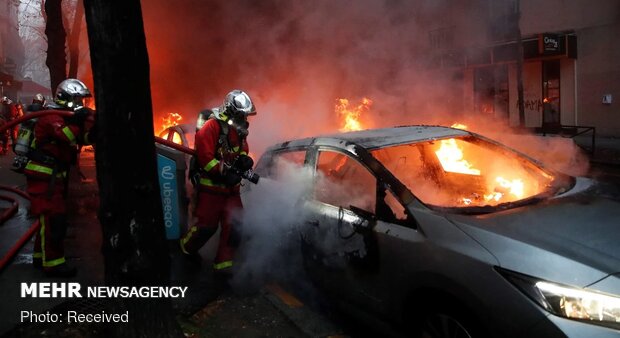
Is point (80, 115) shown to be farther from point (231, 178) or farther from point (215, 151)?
point (231, 178)

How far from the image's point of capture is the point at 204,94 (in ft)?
46.9

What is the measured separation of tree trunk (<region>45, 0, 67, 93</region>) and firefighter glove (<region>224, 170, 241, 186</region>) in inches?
270

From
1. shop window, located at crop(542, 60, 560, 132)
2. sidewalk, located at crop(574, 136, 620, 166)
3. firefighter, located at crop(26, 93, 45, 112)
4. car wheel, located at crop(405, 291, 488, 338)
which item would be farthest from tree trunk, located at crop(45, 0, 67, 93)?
shop window, located at crop(542, 60, 560, 132)

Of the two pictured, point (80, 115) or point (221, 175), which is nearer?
point (80, 115)

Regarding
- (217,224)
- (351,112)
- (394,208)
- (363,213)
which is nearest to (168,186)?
(217,224)

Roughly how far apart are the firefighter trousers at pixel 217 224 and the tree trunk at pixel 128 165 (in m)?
1.54

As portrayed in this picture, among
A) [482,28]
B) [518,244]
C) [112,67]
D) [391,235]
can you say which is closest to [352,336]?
[391,235]

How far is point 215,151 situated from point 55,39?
269 inches

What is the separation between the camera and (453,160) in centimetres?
448

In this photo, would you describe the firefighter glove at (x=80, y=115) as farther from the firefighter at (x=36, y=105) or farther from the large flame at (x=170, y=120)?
the large flame at (x=170, y=120)

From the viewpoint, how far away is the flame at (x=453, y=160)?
4344 mm

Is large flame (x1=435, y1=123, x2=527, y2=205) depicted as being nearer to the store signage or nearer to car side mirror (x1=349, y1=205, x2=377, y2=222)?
car side mirror (x1=349, y1=205, x2=377, y2=222)

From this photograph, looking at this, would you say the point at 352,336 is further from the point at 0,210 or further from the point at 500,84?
the point at 500,84

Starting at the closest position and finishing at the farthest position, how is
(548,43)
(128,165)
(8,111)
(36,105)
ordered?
(128,165)
(36,105)
(548,43)
(8,111)
